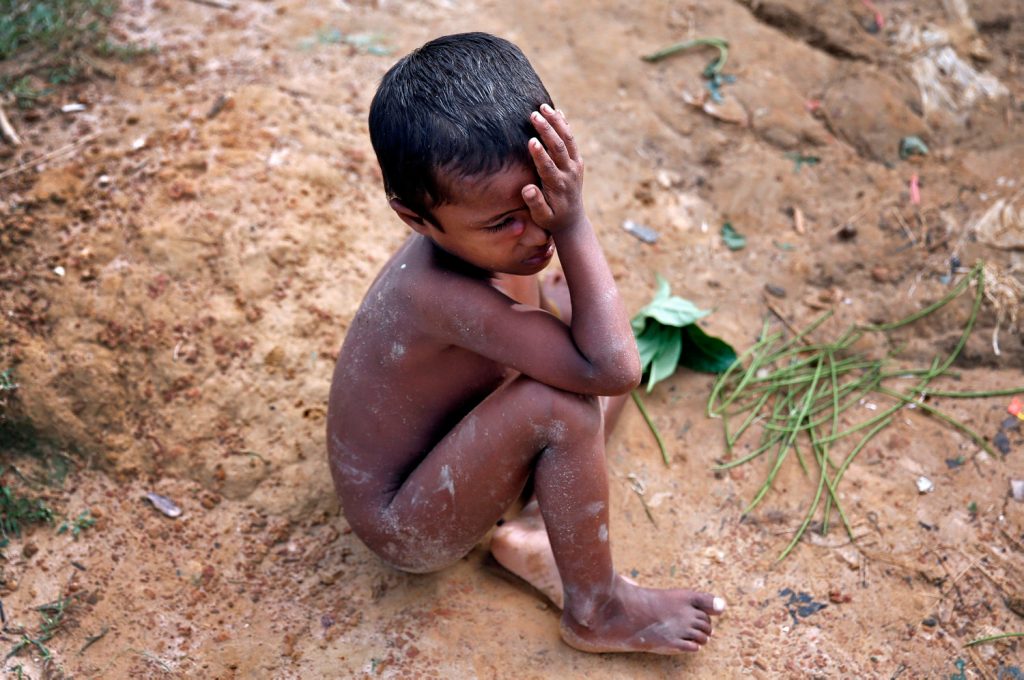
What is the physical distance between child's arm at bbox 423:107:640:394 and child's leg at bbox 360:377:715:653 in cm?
6

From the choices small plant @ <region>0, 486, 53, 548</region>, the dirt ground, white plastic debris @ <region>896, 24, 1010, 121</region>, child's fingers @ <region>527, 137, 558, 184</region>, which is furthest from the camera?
white plastic debris @ <region>896, 24, 1010, 121</region>

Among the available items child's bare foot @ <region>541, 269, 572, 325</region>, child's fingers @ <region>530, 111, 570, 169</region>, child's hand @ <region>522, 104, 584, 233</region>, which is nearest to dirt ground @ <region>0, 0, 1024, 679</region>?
child's bare foot @ <region>541, 269, 572, 325</region>

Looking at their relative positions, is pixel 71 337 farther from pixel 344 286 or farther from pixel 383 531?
pixel 383 531

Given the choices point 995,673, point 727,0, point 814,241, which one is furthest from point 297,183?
point 995,673

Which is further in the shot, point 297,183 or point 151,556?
point 297,183

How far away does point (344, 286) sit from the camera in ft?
8.68

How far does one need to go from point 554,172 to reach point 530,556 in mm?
922

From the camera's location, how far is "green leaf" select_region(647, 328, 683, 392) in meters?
2.50

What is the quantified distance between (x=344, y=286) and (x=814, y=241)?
150 centimetres

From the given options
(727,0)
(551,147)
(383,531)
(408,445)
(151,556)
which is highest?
(551,147)

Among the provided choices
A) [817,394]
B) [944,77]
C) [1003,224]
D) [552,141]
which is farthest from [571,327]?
[944,77]

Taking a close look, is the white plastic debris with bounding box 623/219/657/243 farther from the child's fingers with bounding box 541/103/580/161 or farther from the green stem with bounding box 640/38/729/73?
the child's fingers with bounding box 541/103/580/161

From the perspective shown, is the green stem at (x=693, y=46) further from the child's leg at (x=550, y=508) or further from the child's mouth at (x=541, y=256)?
the child's leg at (x=550, y=508)

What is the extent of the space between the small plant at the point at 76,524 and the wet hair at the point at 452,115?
124 centimetres
